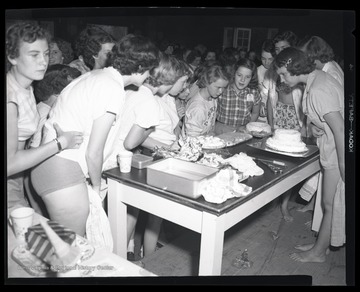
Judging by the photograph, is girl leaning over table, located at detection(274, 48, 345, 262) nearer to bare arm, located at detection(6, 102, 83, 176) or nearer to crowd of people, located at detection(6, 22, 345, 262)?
crowd of people, located at detection(6, 22, 345, 262)

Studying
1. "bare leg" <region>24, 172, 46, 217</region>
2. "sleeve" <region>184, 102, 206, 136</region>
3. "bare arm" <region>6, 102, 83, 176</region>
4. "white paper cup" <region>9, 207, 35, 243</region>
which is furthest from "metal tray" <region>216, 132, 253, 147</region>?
"white paper cup" <region>9, 207, 35, 243</region>

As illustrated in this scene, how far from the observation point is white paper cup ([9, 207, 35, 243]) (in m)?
1.25

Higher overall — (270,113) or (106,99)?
(106,99)

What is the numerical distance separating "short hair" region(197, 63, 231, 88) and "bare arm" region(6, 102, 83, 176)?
119cm

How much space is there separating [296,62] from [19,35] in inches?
51.9

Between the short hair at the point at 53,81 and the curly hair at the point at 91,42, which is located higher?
the curly hair at the point at 91,42

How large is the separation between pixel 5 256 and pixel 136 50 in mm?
959

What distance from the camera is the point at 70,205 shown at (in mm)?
1498

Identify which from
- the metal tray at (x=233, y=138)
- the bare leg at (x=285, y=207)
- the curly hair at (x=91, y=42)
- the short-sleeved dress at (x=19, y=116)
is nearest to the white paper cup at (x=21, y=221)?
the short-sleeved dress at (x=19, y=116)

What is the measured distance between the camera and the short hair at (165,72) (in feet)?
6.22

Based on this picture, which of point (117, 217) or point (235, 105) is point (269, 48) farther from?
point (117, 217)

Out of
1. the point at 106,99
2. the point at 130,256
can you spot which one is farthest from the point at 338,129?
the point at 130,256

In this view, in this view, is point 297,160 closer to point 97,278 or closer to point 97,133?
point 97,133

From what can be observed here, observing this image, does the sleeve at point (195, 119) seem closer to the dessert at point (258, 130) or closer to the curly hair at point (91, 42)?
the dessert at point (258, 130)
